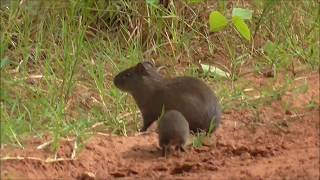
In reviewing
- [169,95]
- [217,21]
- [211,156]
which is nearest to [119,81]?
[169,95]

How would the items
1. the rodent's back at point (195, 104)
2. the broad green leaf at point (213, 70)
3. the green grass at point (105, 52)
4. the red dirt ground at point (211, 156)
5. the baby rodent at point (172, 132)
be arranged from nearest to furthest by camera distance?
1. the red dirt ground at point (211, 156)
2. the baby rodent at point (172, 132)
3. the rodent's back at point (195, 104)
4. the green grass at point (105, 52)
5. the broad green leaf at point (213, 70)

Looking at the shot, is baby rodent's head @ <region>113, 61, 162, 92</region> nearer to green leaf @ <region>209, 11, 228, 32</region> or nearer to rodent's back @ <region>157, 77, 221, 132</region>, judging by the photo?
rodent's back @ <region>157, 77, 221, 132</region>

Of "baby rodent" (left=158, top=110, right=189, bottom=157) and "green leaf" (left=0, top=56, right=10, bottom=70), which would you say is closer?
"baby rodent" (left=158, top=110, right=189, bottom=157)

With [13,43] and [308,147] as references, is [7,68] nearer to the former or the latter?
[13,43]

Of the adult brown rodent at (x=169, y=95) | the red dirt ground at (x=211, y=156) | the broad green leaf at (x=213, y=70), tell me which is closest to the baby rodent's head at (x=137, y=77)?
the adult brown rodent at (x=169, y=95)

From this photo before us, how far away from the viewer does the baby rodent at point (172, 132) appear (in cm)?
586

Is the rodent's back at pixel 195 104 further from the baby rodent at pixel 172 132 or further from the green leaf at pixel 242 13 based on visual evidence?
the green leaf at pixel 242 13

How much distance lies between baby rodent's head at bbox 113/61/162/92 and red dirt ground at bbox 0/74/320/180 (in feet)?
1.87

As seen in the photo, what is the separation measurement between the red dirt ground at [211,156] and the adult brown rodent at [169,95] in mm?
201

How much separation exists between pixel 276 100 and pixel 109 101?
4.58 feet

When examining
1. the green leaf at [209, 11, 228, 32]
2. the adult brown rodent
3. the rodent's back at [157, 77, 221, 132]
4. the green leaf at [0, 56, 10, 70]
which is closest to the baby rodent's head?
the adult brown rodent

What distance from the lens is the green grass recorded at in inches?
259

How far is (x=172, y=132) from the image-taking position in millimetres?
5855

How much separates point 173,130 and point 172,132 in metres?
0.02
